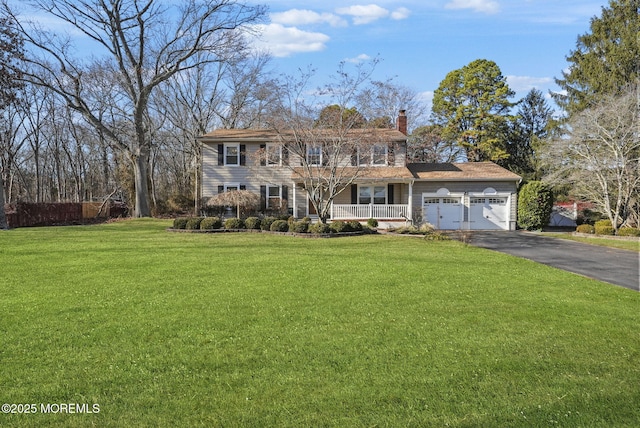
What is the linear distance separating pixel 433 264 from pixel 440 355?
6.26 metres

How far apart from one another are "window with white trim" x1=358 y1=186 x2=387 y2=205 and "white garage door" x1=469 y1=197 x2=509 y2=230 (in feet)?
16.9

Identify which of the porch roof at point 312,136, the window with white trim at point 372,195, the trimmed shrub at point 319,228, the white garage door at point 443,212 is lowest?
the trimmed shrub at point 319,228

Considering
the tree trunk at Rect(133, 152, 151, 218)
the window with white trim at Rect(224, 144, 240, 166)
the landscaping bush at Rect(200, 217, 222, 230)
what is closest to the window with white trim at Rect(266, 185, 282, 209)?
the window with white trim at Rect(224, 144, 240, 166)

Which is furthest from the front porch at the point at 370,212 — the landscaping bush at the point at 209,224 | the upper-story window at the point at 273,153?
the landscaping bush at the point at 209,224

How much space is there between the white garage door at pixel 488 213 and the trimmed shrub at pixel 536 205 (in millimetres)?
1090

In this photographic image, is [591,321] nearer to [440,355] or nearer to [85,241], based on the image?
[440,355]

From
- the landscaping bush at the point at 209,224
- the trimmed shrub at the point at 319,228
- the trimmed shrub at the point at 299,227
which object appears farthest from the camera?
the landscaping bush at the point at 209,224

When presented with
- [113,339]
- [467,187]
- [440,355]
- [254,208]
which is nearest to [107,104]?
[254,208]

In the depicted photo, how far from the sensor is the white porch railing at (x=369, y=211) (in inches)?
881

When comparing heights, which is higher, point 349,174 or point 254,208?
Result: point 349,174

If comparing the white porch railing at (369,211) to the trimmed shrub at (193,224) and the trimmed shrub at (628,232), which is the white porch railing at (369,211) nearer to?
the trimmed shrub at (193,224)

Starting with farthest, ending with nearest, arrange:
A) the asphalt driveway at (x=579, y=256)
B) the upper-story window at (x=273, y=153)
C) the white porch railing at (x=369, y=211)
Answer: the white porch railing at (x=369, y=211) → the upper-story window at (x=273, y=153) → the asphalt driveway at (x=579, y=256)

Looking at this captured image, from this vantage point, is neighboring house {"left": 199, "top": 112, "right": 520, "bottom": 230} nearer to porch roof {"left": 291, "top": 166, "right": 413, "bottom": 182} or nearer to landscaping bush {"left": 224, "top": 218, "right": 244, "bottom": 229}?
porch roof {"left": 291, "top": 166, "right": 413, "bottom": 182}

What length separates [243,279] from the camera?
840cm
